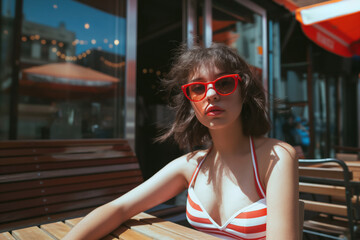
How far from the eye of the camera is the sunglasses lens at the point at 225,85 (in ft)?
3.63

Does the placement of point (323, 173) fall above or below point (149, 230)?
above

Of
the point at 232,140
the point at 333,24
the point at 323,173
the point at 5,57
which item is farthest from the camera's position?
the point at 333,24

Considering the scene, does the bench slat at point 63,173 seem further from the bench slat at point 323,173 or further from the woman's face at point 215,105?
the woman's face at point 215,105

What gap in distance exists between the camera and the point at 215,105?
3.57 ft

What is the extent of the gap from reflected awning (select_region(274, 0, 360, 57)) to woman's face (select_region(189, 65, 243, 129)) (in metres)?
2.52

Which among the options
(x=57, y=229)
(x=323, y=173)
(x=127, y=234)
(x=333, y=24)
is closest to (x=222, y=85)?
(x=127, y=234)

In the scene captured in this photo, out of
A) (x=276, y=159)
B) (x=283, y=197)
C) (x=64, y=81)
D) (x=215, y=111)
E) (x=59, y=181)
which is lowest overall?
(x=59, y=181)

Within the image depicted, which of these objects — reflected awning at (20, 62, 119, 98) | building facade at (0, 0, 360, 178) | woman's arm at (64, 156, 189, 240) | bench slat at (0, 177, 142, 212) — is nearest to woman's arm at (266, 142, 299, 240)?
woman's arm at (64, 156, 189, 240)

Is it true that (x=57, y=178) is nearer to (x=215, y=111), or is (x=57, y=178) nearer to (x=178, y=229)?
(x=178, y=229)

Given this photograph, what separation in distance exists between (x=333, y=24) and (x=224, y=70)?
11.4 feet

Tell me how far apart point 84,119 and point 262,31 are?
172 inches

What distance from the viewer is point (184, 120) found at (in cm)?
141

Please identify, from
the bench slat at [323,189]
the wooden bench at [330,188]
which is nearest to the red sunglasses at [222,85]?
the wooden bench at [330,188]

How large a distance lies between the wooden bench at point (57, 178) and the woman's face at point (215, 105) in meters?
1.87
